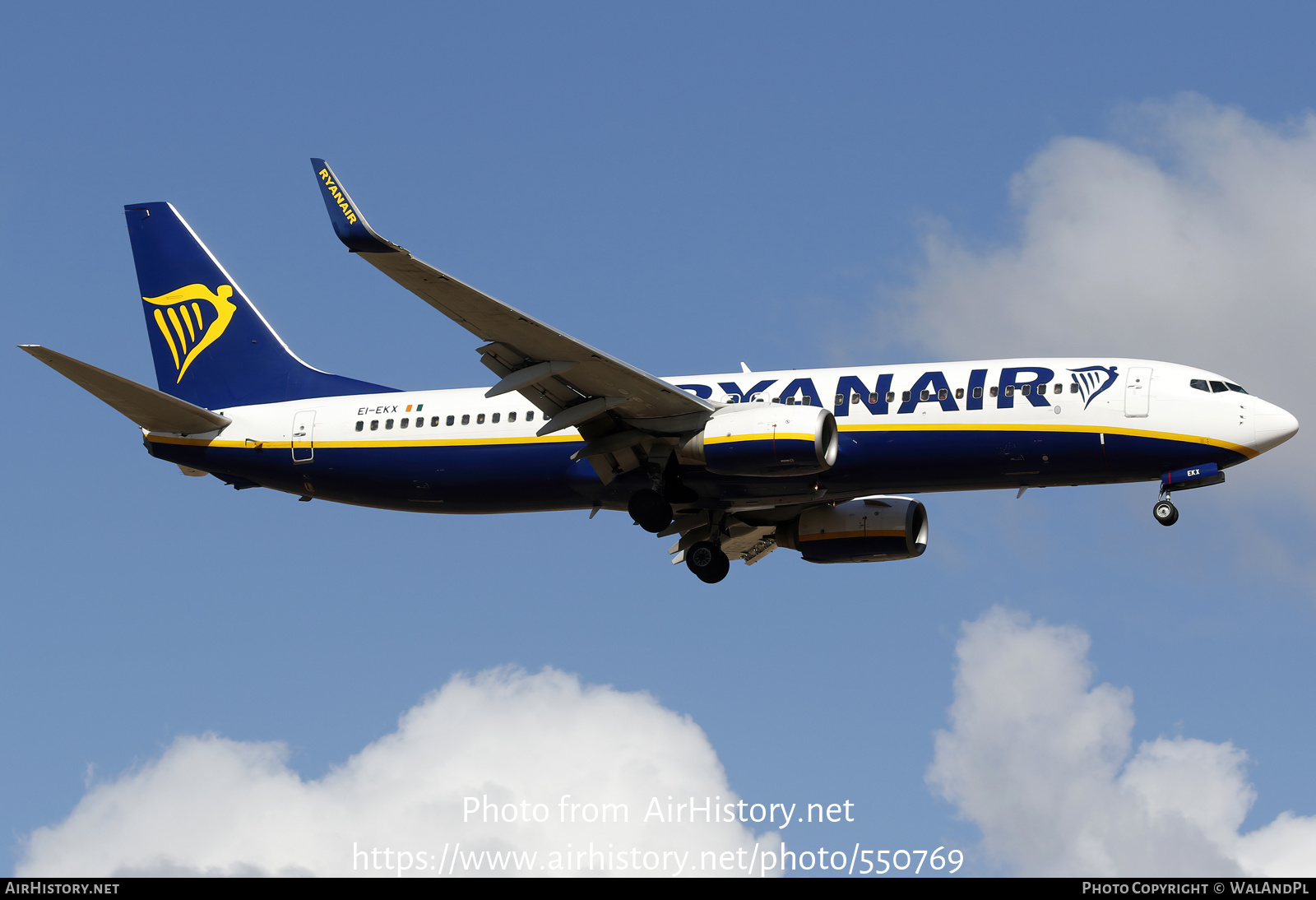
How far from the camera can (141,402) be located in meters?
41.4

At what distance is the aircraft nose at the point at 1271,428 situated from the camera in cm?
3647

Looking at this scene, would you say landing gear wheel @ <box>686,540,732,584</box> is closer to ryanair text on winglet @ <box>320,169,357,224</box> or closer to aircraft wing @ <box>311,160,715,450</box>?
aircraft wing @ <box>311,160,715,450</box>

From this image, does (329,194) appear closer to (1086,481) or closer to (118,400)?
(118,400)

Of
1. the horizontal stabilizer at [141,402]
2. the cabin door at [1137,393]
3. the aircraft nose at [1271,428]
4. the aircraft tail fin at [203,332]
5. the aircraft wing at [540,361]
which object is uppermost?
the aircraft tail fin at [203,332]

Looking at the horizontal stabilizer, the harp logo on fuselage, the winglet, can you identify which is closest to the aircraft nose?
the harp logo on fuselage

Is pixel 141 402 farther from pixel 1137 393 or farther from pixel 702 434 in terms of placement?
pixel 1137 393

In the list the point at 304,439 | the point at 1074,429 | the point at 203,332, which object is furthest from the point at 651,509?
the point at 203,332

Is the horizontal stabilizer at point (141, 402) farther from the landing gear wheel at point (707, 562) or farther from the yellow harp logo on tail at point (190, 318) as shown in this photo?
the landing gear wheel at point (707, 562)

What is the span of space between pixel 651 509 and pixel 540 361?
5149 millimetres

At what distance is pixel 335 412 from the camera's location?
42594mm

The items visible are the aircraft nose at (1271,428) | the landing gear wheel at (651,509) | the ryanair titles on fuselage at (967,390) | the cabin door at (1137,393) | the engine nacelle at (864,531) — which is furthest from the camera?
the engine nacelle at (864,531)

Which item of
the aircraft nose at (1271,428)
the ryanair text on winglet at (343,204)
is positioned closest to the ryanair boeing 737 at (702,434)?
the aircraft nose at (1271,428)

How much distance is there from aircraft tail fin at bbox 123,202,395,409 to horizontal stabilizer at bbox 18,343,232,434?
1895 millimetres

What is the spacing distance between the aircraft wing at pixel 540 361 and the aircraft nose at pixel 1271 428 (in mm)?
12665
